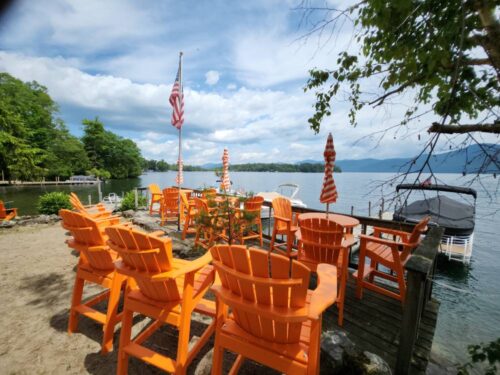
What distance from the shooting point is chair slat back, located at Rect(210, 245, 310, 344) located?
51.4 inches

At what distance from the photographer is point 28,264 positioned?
4.34 m

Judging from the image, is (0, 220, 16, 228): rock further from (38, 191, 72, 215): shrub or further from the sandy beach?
the sandy beach

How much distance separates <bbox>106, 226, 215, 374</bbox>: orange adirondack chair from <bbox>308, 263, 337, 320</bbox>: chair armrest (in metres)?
0.91

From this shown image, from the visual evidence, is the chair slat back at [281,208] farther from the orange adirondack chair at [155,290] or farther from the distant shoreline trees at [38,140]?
the distant shoreline trees at [38,140]

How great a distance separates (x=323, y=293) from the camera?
152 centimetres

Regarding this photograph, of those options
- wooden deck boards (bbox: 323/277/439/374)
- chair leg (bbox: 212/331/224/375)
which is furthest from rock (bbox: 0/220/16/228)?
wooden deck boards (bbox: 323/277/439/374)

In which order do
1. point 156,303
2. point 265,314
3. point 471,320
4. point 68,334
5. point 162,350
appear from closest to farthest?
point 265,314, point 156,303, point 162,350, point 68,334, point 471,320

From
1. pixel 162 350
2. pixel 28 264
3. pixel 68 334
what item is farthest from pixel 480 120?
pixel 28 264

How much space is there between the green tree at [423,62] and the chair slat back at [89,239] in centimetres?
275

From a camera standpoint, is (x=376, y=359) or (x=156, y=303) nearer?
(x=376, y=359)

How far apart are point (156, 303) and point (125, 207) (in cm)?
969

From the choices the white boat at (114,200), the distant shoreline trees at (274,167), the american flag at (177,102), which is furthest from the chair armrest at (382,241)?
the white boat at (114,200)

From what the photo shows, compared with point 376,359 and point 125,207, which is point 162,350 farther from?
point 125,207

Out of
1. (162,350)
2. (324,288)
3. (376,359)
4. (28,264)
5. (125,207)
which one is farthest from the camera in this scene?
(125,207)
